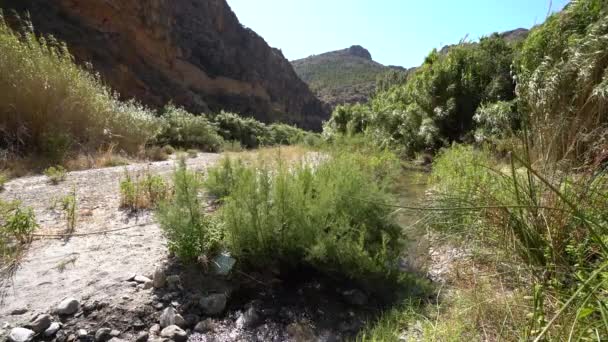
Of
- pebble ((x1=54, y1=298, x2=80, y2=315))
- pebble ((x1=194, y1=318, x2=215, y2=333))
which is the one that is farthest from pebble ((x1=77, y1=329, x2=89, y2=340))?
pebble ((x1=194, y1=318, x2=215, y2=333))

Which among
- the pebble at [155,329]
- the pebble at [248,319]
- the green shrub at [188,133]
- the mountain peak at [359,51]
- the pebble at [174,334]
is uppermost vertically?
the mountain peak at [359,51]

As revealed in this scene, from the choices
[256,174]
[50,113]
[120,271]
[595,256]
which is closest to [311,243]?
[256,174]

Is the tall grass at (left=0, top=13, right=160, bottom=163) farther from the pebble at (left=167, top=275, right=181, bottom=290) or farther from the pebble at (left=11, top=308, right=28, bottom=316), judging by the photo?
the pebble at (left=167, top=275, right=181, bottom=290)

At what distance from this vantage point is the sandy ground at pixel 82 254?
2248mm

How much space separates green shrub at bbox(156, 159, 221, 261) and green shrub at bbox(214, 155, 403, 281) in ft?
0.48

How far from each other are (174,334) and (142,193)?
2238mm

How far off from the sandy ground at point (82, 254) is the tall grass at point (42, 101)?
68.6 inches

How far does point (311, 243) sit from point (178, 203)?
1.08m

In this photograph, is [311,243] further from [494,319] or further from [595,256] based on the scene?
[595,256]

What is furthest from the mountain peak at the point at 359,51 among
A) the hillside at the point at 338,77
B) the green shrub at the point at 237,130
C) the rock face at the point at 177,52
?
the green shrub at the point at 237,130

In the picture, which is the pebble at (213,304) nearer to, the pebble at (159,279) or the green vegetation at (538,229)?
the pebble at (159,279)

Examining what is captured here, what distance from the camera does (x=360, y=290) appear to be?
2676mm

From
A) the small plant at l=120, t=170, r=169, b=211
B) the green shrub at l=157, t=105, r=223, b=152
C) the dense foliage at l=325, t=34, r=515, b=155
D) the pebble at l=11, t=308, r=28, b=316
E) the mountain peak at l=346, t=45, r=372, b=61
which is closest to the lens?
the pebble at l=11, t=308, r=28, b=316

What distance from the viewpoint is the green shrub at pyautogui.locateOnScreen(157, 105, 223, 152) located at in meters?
11.8
